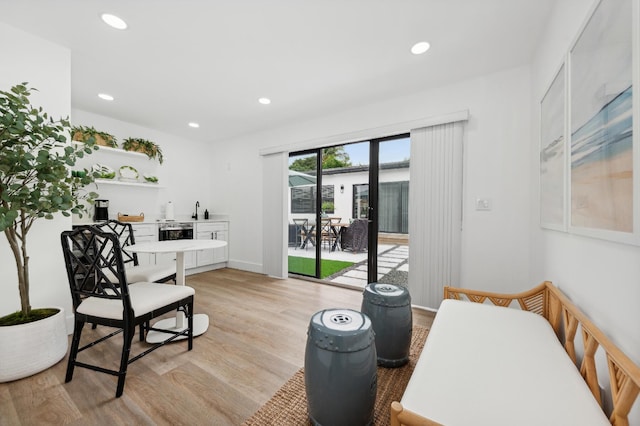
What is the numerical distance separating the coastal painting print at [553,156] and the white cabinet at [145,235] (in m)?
4.55

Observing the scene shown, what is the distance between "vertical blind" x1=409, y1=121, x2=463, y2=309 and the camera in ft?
8.91

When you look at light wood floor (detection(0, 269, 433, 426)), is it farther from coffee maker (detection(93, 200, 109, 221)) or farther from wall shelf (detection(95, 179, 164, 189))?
wall shelf (detection(95, 179, 164, 189))

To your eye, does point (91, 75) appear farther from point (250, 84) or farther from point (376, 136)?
point (376, 136)

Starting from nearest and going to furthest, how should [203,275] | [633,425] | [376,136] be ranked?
1. [633,425]
2. [376,136]
3. [203,275]

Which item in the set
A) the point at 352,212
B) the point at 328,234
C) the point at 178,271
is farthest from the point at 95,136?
the point at 352,212

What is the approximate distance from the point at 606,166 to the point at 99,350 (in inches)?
129

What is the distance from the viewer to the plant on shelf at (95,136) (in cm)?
328

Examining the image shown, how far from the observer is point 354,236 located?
5.34 metres

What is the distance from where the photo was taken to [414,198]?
2.96m

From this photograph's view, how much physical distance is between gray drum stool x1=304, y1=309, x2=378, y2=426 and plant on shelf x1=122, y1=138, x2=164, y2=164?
428 centimetres

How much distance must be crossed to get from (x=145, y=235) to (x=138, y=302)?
2534 mm

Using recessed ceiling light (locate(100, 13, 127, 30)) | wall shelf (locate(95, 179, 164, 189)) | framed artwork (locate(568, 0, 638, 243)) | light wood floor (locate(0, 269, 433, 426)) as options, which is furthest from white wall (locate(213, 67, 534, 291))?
wall shelf (locate(95, 179, 164, 189))

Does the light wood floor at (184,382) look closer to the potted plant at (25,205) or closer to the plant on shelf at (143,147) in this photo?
the potted plant at (25,205)

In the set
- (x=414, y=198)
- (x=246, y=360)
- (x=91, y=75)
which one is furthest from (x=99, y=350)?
(x=414, y=198)
